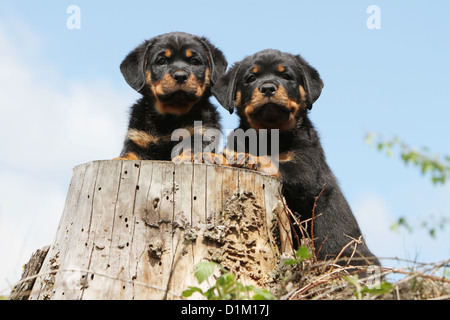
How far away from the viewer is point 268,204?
318cm

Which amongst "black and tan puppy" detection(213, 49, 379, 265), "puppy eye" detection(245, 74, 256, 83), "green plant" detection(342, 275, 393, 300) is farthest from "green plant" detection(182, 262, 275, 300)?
"puppy eye" detection(245, 74, 256, 83)

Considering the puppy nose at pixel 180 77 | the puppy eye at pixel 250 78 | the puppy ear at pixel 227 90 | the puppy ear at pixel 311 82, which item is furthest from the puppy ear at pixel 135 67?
the puppy ear at pixel 311 82

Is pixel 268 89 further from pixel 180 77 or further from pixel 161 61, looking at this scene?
pixel 161 61

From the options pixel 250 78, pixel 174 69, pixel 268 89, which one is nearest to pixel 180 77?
pixel 174 69

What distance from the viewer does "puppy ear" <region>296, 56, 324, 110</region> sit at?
4.41m

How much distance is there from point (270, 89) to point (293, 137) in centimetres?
43

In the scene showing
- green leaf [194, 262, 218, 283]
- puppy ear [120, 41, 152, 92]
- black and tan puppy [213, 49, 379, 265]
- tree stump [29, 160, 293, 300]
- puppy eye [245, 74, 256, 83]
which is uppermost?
puppy ear [120, 41, 152, 92]

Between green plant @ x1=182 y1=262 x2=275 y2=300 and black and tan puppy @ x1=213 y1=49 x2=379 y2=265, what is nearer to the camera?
green plant @ x1=182 y1=262 x2=275 y2=300

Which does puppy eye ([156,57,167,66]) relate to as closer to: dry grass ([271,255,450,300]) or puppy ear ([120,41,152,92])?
puppy ear ([120,41,152,92])

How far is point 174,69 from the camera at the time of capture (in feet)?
14.5

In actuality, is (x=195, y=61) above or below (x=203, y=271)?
above
